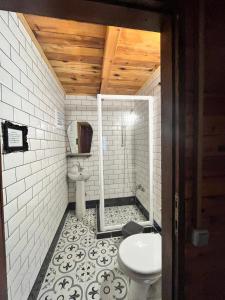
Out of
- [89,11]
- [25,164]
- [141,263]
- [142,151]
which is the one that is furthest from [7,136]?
[142,151]

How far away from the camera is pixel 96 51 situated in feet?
5.74

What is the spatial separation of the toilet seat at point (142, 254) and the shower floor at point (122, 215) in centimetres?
117

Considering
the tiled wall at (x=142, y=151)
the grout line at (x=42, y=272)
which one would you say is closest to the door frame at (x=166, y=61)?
the grout line at (x=42, y=272)

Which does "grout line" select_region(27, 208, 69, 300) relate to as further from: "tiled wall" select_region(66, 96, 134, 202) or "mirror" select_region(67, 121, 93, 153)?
"mirror" select_region(67, 121, 93, 153)

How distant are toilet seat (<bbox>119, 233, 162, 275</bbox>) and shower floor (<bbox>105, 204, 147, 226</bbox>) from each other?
1167 millimetres

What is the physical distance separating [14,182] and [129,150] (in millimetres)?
2380

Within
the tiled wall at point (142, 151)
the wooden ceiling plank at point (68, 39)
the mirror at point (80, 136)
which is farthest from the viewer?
the mirror at point (80, 136)

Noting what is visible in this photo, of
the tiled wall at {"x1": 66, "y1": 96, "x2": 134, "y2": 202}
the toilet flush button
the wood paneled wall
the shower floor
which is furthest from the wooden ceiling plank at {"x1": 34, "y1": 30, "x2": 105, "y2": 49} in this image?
the shower floor

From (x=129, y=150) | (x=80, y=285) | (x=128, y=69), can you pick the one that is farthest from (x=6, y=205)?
(x=129, y=150)

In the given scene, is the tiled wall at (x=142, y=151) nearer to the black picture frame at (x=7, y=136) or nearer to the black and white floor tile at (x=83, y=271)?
the black and white floor tile at (x=83, y=271)

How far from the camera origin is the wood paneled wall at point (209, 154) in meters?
0.60

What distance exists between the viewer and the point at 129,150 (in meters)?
3.29

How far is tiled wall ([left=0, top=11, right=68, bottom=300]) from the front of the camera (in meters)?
1.06

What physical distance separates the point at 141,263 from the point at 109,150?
7.26 feet
